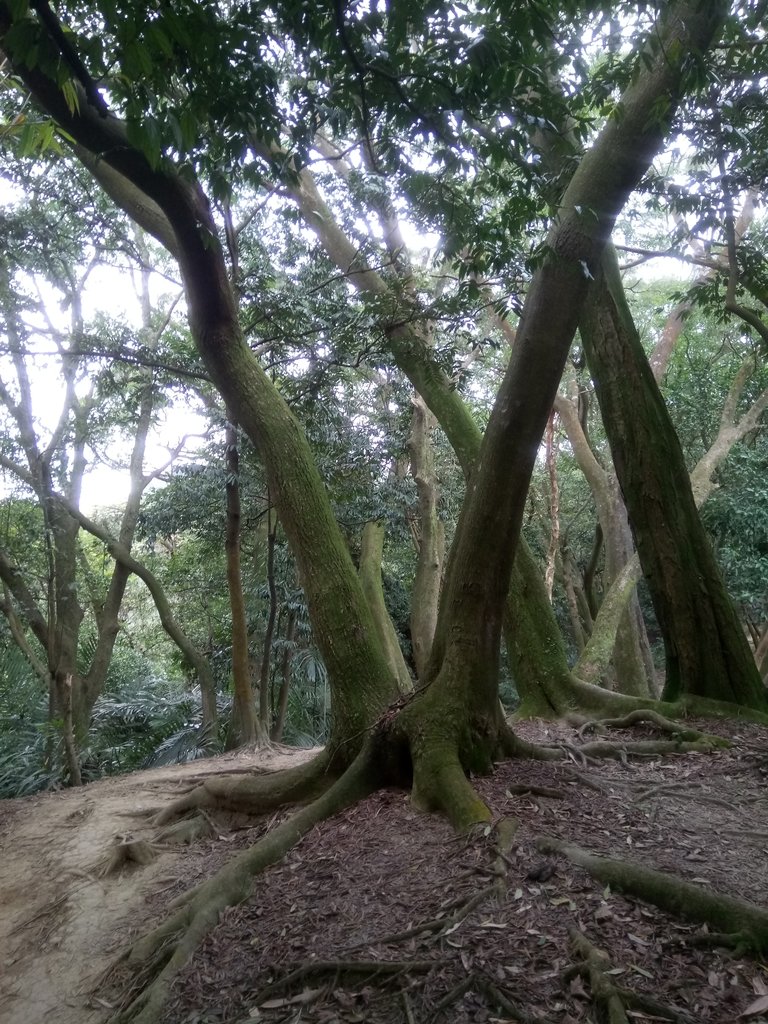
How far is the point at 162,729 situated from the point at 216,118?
985 centimetres

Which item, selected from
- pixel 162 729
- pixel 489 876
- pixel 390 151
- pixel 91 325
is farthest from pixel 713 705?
pixel 91 325

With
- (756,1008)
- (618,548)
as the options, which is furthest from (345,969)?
(618,548)

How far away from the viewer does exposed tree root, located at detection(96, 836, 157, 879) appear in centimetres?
532

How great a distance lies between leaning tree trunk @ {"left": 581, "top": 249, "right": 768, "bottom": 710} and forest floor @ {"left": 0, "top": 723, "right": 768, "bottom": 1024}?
0.59 metres

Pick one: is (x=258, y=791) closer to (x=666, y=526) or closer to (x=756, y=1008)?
(x=756, y=1008)

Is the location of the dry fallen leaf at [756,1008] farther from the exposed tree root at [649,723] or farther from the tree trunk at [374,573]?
the tree trunk at [374,573]

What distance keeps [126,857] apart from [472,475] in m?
3.74

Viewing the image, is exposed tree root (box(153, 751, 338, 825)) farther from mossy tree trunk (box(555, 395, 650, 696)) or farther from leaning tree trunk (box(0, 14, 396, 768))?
mossy tree trunk (box(555, 395, 650, 696))

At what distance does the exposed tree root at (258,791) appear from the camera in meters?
5.53

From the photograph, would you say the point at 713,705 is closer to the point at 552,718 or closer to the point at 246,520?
the point at 552,718

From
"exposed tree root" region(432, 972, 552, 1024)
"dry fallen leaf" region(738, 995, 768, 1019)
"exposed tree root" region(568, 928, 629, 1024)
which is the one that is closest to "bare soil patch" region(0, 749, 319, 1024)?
"exposed tree root" region(432, 972, 552, 1024)

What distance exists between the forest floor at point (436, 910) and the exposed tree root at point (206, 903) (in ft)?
0.25

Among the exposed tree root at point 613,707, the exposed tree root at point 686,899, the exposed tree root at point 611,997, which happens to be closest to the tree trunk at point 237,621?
the exposed tree root at point 613,707

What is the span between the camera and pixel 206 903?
4.04 meters
